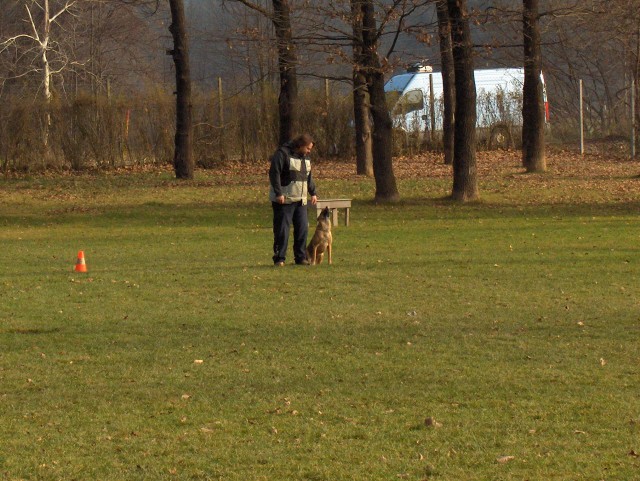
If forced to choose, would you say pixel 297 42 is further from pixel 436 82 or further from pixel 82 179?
pixel 436 82

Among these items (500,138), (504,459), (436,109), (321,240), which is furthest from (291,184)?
(500,138)

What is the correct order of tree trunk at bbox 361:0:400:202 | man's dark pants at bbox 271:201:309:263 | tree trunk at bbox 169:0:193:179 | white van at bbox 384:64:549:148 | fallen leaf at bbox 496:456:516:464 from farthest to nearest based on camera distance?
1. white van at bbox 384:64:549:148
2. tree trunk at bbox 169:0:193:179
3. tree trunk at bbox 361:0:400:202
4. man's dark pants at bbox 271:201:309:263
5. fallen leaf at bbox 496:456:516:464

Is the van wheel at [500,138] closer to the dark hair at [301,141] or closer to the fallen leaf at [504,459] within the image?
the dark hair at [301,141]

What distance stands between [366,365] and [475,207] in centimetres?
1631

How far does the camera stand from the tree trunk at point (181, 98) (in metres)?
32.7

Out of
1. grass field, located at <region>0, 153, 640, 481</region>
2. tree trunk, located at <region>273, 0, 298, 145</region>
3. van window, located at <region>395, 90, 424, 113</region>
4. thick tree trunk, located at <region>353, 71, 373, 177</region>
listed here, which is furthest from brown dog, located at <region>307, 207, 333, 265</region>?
van window, located at <region>395, 90, 424, 113</region>

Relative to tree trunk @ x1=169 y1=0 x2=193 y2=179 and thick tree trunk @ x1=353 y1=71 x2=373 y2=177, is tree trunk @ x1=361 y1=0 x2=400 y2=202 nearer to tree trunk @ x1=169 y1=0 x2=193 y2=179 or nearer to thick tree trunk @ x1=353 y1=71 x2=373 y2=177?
thick tree trunk @ x1=353 y1=71 x2=373 y2=177

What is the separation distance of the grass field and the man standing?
27.4 inches

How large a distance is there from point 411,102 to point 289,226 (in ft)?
89.1

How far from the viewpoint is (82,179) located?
3400 centimetres

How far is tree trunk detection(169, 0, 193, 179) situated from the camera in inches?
1287

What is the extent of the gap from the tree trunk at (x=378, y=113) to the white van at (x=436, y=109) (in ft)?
48.4

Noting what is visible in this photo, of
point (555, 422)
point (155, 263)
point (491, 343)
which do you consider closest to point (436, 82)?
point (155, 263)

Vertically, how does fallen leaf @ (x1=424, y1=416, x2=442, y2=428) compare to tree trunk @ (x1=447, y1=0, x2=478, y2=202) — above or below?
below
